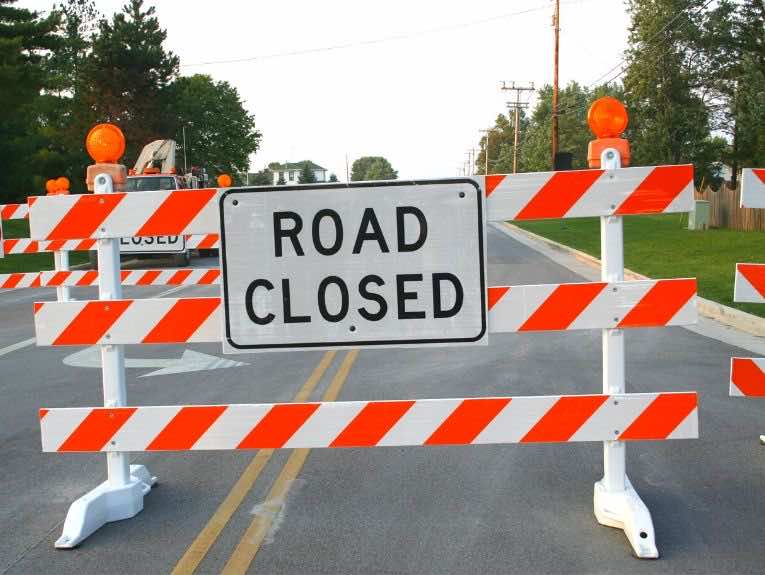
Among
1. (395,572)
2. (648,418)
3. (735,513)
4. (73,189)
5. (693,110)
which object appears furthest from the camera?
(693,110)

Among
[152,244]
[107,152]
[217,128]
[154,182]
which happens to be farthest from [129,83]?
[107,152]

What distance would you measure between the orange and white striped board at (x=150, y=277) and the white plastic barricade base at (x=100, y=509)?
9.48 ft

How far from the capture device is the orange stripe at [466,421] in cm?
461

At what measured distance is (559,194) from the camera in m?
4.55

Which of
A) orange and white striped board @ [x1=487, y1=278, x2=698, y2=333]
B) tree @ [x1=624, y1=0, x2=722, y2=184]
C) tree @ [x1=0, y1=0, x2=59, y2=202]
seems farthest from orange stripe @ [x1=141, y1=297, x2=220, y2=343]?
tree @ [x1=624, y1=0, x2=722, y2=184]

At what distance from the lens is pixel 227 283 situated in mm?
4547

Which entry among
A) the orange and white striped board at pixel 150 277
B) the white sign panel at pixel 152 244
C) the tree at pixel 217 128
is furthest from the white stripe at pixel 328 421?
the tree at pixel 217 128

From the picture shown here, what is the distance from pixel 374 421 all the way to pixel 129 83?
194ft

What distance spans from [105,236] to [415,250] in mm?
1665

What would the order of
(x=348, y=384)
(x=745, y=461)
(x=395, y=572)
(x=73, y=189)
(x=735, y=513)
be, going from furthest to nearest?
(x=73, y=189), (x=348, y=384), (x=745, y=461), (x=735, y=513), (x=395, y=572)

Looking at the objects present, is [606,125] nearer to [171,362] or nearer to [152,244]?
[171,362]

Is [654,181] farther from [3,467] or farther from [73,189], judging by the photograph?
[73,189]

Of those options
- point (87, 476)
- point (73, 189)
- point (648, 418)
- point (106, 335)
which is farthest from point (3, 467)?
point (73, 189)

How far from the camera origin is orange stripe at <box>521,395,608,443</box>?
4.60 meters
